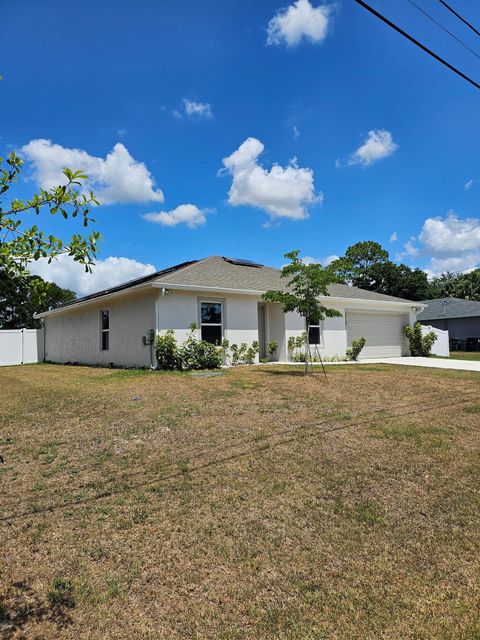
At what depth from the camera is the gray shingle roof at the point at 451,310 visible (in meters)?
31.3

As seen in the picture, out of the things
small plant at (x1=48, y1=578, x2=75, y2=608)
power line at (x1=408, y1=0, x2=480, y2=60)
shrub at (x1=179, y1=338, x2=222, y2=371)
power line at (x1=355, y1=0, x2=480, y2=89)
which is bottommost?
small plant at (x1=48, y1=578, x2=75, y2=608)

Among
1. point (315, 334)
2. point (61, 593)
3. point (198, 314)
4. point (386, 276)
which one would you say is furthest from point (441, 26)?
point (386, 276)

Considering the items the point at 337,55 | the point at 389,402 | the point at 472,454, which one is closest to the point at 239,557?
the point at 472,454

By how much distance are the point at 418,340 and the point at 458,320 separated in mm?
15039

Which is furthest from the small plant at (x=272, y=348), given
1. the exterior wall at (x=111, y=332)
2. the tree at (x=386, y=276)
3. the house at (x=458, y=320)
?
the tree at (x=386, y=276)

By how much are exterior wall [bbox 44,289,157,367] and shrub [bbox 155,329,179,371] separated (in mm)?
727

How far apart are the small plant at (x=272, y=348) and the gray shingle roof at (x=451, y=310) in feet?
71.6

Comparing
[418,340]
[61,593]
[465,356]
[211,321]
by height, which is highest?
[211,321]

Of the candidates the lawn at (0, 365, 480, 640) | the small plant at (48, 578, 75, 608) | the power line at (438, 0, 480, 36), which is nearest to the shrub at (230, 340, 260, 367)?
the lawn at (0, 365, 480, 640)

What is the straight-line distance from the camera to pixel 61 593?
2574mm

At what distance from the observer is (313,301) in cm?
1145

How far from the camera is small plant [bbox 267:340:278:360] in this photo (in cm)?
1599

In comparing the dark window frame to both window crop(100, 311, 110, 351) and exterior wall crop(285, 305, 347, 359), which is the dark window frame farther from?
window crop(100, 311, 110, 351)

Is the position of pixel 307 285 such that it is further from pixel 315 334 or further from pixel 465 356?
pixel 465 356
